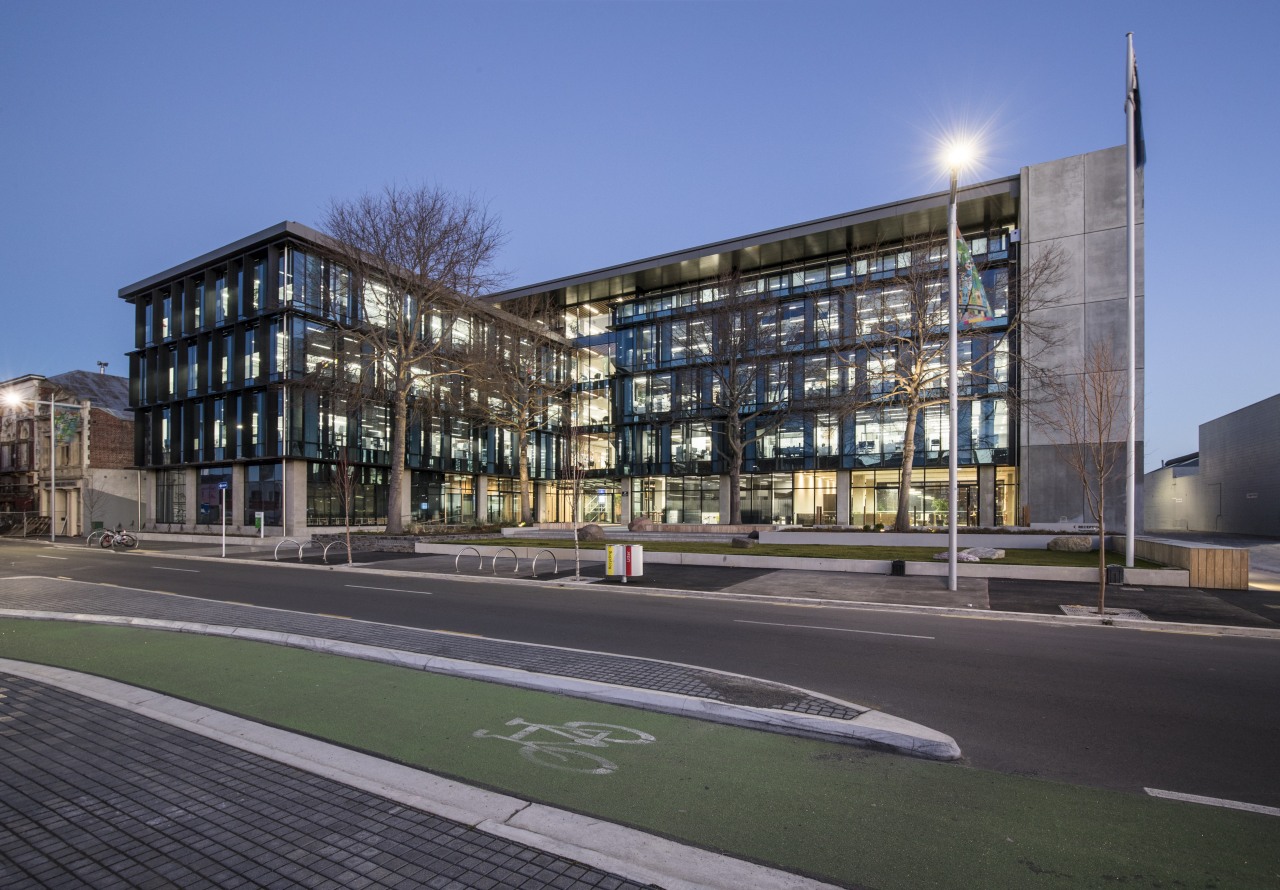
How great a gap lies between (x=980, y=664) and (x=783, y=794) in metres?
5.64

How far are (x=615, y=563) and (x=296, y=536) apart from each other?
28.6 meters

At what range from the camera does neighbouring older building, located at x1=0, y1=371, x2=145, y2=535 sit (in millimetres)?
51094

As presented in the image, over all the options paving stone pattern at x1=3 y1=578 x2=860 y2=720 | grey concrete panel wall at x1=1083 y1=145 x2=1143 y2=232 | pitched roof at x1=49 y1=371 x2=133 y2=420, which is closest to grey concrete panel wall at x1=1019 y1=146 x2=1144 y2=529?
grey concrete panel wall at x1=1083 y1=145 x2=1143 y2=232

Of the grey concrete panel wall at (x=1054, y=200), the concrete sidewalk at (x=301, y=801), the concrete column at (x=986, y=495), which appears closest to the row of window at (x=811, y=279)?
the grey concrete panel wall at (x=1054, y=200)

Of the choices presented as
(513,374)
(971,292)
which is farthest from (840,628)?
(513,374)

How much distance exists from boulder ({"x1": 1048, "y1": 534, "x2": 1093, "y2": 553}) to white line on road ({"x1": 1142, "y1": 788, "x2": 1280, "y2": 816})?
74.9 feet

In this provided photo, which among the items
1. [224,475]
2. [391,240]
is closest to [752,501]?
[391,240]

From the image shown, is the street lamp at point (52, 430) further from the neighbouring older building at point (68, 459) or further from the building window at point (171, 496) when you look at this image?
the building window at point (171, 496)

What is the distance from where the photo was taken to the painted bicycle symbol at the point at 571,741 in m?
5.24

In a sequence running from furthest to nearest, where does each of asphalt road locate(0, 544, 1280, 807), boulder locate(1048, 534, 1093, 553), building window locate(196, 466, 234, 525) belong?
building window locate(196, 466, 234, 525), boulder locate(1048, 534, 1093, 553), asphalt road locate(0, 544, 1280, 807)

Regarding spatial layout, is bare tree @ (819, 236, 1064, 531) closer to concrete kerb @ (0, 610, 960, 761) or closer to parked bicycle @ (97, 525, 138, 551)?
concrete kerb @ (0, 610, 960, 761)

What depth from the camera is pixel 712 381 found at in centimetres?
4119

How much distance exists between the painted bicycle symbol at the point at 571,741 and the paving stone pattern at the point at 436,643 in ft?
4.01

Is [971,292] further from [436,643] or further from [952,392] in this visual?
[436,643]
